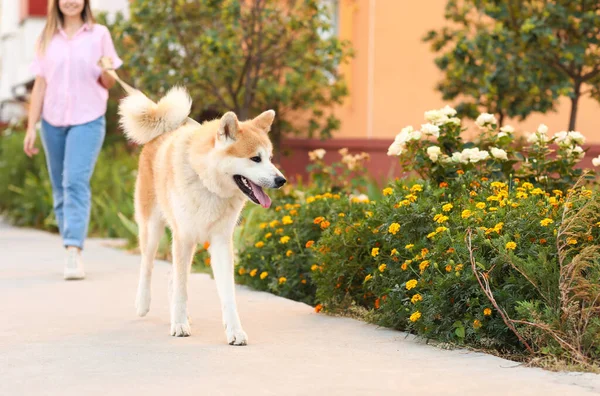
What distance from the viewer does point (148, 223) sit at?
637 centimetres

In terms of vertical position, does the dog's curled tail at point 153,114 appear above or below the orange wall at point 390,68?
below

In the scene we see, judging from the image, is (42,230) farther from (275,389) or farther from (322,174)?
(275,389)

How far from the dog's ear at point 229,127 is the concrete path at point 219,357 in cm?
109

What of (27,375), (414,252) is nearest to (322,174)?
(414,252)

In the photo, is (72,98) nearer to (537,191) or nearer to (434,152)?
(434,152)

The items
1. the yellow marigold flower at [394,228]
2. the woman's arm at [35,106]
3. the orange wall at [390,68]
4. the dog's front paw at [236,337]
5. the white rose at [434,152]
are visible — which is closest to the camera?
the dog's front paw at [236,337]

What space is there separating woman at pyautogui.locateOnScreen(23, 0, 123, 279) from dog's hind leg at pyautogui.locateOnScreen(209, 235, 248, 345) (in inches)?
99.9

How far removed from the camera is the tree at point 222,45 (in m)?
11.7

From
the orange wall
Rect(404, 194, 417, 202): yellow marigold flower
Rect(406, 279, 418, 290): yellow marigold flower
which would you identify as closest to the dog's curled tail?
Rect(404, 194, 417, 202): yellow marigold flower

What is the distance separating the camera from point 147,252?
A: 634 centimetres

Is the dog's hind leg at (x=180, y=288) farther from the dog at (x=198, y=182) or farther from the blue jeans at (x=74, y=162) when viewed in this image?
the blue jeans at (x=74, y=162)

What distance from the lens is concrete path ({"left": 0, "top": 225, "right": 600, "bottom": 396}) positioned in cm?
437

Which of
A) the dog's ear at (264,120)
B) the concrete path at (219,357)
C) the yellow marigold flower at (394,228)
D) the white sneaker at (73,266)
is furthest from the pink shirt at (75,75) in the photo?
the yellow marigold flower at (394,228)

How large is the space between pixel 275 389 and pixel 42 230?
28.4ft
